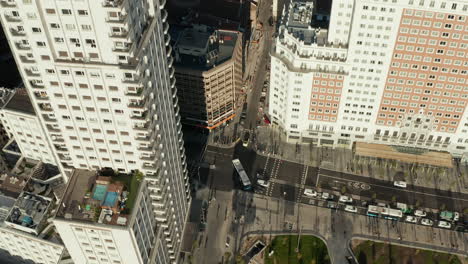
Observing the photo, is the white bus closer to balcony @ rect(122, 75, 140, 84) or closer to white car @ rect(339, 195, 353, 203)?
white car @ rect(339, 195, 353, 203)

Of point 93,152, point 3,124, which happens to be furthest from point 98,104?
point 3,124

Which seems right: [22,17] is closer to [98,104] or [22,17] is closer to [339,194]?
[98,104]

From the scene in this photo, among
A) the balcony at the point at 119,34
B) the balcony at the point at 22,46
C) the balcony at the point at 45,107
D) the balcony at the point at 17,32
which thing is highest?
the balcony at the point at 119,34

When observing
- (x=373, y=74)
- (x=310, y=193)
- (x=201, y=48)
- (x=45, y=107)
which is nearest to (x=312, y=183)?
(x=310, y=193)

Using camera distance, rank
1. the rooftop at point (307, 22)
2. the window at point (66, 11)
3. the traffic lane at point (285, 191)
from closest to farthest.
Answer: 1. the window at point (66, 11)
2. the rooftop at point (307, 22)
3. the traffic lane at point (285, 191)

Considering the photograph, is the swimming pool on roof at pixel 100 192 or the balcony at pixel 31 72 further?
the swimming pool on roof at pixel 100 192

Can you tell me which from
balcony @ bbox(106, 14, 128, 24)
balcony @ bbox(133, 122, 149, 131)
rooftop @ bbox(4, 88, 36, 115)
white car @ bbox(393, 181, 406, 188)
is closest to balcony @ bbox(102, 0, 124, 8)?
balcony @ bbox(106, 14, 128, 24)

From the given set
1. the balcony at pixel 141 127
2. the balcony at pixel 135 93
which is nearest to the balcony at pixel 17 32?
the balcony at pixel 135 93

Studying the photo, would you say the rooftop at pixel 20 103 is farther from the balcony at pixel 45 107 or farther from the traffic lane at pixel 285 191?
the traffic lane at pixel 285 191
